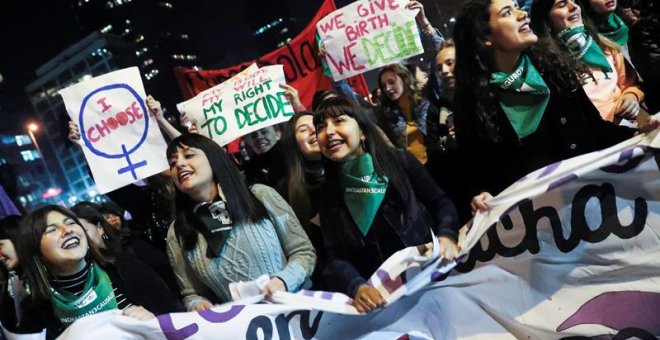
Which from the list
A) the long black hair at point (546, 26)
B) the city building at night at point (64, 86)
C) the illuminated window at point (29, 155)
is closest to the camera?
the long black hair at point (546, 26)

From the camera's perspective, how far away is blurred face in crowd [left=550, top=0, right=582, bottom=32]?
3148 millimetres

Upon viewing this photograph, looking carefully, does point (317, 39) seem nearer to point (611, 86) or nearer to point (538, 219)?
point (611, 86)

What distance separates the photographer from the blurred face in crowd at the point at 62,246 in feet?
9.69

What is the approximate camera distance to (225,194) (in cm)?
298

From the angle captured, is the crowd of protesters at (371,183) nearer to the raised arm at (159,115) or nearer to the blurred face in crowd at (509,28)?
the blurred face in crowd at (509,28)

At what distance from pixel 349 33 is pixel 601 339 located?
3848 millimetres

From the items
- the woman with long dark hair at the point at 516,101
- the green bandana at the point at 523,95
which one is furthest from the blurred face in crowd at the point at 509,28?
the green bandana at the point at 523,95

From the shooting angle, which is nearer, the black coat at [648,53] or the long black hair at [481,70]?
the long black hair at [481,70]

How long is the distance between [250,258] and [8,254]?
7.76ft

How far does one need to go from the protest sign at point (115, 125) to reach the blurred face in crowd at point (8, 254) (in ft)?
2.84

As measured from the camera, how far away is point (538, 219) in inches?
97.3

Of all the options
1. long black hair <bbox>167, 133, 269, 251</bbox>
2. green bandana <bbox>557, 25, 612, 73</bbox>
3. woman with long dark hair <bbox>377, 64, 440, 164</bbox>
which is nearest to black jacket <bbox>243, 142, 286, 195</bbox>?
long black hair <bbox>167, 133, 269, 251</bbox>

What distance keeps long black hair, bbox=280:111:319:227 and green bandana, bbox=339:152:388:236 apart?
57cm

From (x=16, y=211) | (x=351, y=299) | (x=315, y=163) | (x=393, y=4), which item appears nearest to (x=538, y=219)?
(x=351, y=299)
